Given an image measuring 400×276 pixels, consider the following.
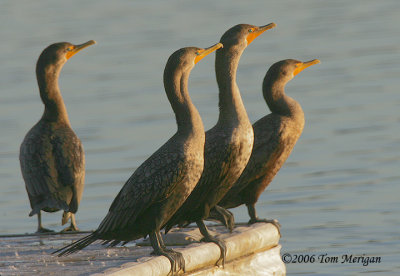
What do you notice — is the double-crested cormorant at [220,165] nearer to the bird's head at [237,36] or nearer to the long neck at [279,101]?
the bird's head at [237,36]

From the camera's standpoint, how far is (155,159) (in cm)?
743

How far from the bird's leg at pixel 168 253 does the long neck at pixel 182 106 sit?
0.75 m

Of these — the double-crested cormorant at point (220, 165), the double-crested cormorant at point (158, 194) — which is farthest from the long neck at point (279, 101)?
the double-crested cormorant at point (158, 194)

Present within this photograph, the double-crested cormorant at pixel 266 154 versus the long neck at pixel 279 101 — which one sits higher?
the long neck at pixel 279 101

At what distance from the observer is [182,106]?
7684mm

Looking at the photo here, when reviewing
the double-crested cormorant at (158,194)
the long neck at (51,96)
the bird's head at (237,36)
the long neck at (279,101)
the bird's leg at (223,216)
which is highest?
the bird's head at (237,36)

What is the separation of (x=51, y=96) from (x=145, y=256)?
3275 millimetres

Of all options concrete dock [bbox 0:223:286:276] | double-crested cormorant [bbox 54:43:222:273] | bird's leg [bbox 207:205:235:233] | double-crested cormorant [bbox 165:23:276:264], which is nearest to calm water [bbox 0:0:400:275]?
concrete dock [bbox 0:223:286:276]

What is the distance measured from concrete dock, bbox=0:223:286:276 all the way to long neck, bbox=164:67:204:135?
0.89 metres

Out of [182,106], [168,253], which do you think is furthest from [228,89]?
[168,253]

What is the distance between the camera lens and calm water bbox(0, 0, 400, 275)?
504 inches

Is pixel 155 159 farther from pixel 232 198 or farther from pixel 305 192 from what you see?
pixel 305 192

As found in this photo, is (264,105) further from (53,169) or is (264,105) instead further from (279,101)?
(53,169)

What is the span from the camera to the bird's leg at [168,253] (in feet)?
24.3
